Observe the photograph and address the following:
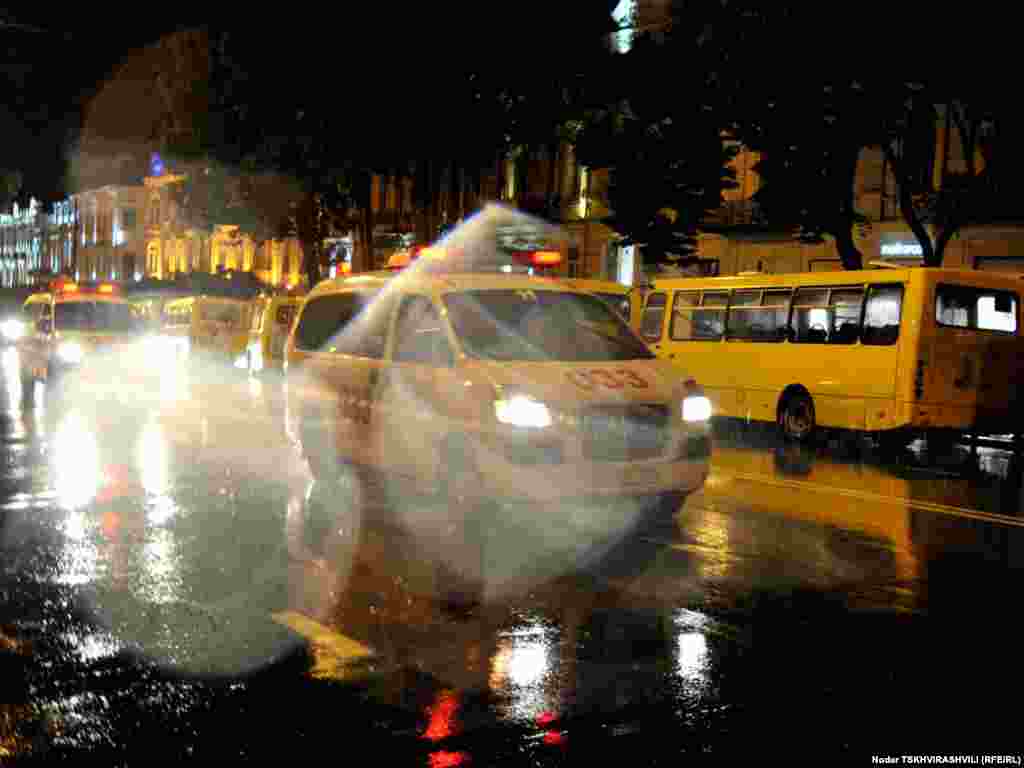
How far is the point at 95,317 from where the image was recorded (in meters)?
26.6

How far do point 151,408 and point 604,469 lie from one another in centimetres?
1298

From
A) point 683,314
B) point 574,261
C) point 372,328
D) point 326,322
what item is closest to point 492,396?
point 372,328

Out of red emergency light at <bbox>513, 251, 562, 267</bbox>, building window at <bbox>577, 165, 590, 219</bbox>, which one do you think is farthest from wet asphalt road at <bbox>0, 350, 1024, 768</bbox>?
building window at <bbox>577, 165, 590, 219</bbox>

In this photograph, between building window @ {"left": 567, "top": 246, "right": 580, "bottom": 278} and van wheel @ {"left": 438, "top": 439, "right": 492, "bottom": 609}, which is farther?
building window @ {"left": 567, "top": 246, "right": 580, "bottom": 278}

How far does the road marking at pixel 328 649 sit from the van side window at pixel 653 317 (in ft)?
51.4

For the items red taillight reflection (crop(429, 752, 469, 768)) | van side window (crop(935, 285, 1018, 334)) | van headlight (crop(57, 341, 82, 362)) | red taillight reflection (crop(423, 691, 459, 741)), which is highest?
van side window (crop(935, 285, 1018, 334))

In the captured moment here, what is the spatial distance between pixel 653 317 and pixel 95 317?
39.4ft

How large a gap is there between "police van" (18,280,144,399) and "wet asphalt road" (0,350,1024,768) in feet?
47.9

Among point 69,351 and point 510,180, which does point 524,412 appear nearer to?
point 69,351

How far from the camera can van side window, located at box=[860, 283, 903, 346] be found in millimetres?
16891

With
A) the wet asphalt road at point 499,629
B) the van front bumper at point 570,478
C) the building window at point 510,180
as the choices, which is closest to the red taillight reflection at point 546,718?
the wet asphalt road at point 499,629

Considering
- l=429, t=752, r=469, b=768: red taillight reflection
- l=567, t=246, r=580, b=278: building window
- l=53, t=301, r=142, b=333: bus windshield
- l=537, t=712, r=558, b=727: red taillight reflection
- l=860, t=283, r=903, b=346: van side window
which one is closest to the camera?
l=429, t=752, r=469, b=768: red taillight reflection

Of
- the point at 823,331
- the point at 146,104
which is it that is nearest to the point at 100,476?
the point at 823,331

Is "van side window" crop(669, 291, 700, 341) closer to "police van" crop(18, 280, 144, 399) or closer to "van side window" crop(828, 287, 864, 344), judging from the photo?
"van side window" crop(828, 287, 864, 344)
